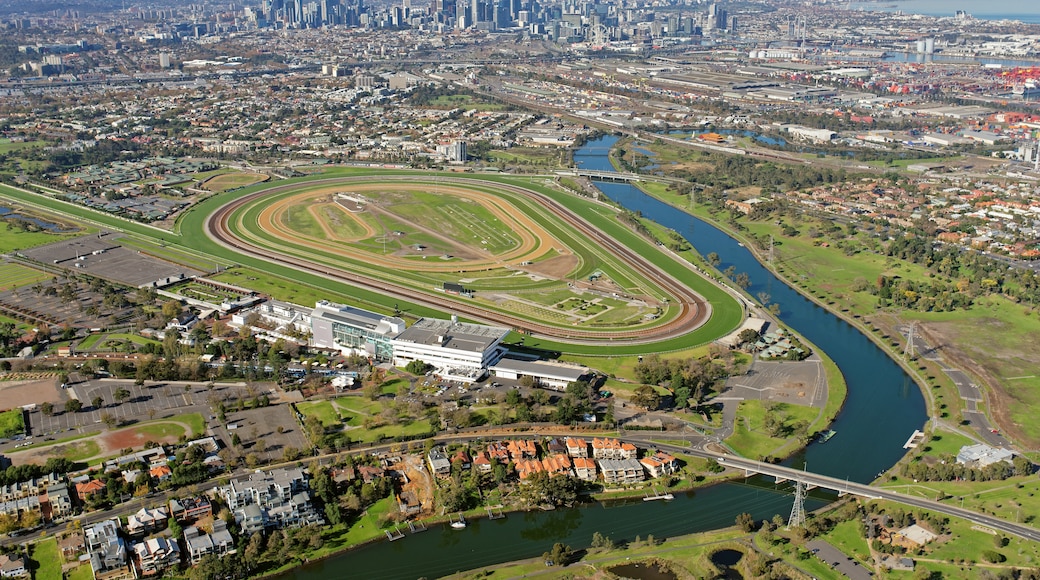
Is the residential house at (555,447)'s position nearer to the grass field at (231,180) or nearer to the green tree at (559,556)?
the green tree at (559,556)

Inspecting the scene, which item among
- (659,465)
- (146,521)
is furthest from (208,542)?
(659,465)

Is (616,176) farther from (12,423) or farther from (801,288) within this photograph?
(12,423)

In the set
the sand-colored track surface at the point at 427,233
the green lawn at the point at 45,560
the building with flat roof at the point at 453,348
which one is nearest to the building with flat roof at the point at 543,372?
the building with flat roof at the point at 453,348

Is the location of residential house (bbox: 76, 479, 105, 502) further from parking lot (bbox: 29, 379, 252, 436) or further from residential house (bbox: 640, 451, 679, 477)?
residential house (bbox: 640, 451, 679, 477)

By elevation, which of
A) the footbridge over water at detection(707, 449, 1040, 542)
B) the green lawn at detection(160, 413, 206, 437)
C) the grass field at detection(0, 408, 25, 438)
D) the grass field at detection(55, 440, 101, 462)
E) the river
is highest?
the grass field at detection(0, 408, 25, 438)

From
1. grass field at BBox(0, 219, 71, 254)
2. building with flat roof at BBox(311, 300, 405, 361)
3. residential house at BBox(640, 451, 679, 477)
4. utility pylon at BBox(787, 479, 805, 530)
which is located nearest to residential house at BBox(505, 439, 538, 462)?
residential house at BBox(640, 451, 679, 477)


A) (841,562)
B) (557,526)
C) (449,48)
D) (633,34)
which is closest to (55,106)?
(449,48)
